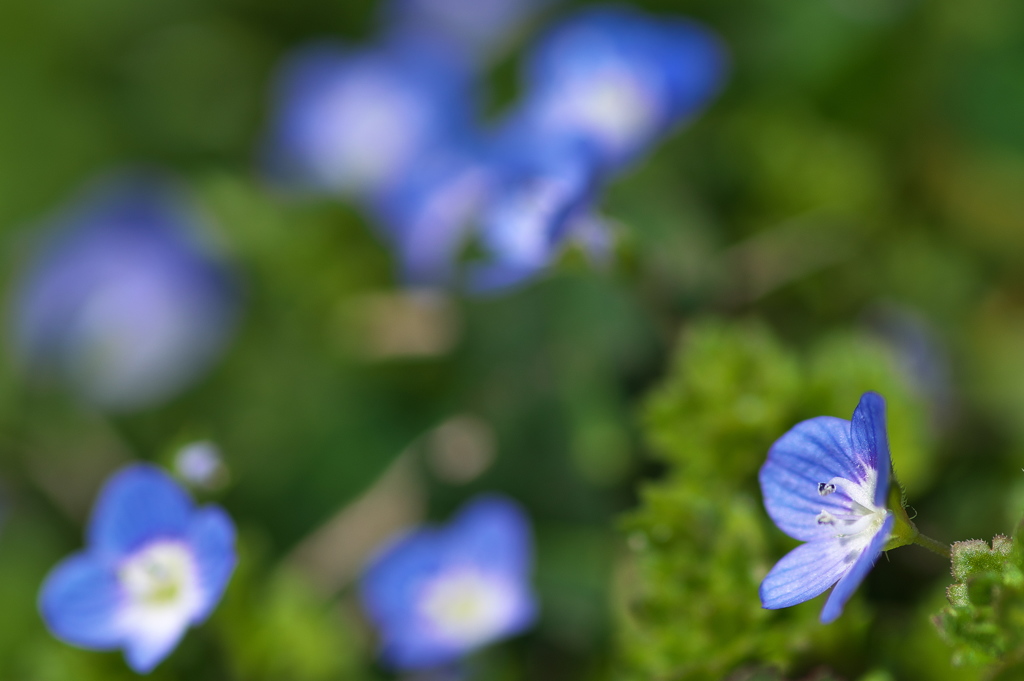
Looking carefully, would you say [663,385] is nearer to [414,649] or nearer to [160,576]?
[414,649]

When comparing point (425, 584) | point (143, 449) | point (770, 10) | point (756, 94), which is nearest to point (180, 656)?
point (425, 584)

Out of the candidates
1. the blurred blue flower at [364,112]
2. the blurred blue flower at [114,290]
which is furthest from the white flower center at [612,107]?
the blurred blue flower at [114,290]

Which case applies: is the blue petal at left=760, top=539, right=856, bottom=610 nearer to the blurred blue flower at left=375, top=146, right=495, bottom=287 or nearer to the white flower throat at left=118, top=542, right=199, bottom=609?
the white flower throat at left=118, top=542, right=199, bottom=609

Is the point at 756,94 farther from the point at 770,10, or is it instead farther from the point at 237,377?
the point at 237,377

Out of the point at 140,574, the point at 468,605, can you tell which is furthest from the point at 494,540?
the point at 140,574

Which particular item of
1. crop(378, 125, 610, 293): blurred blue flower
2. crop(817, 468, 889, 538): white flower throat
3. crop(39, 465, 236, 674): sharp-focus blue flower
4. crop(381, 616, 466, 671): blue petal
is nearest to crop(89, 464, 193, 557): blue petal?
crop(39, 465, 236, 674): sharp-focus blue flower

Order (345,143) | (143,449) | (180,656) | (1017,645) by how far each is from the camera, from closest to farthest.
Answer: (1017,645)
(180,656)
(143,449)
(345,143)
